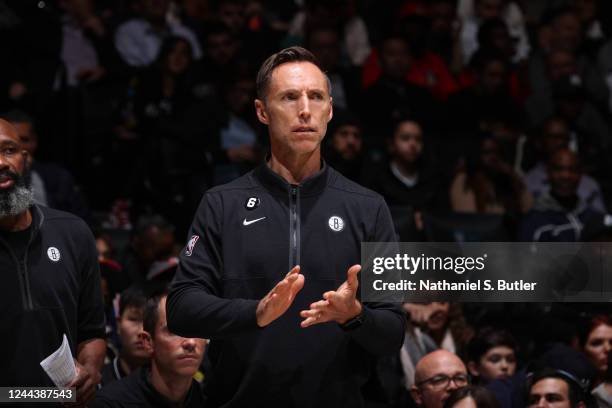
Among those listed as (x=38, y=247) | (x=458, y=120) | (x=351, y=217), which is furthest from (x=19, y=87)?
(x=351, y=217)

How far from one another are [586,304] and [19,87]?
14.9ft

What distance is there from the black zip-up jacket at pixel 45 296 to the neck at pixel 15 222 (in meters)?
0.03

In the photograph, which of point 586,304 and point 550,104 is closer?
point 586,304

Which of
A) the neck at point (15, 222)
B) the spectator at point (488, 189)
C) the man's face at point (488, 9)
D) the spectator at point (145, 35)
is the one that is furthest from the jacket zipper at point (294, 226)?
the man's face at point (488, 9)

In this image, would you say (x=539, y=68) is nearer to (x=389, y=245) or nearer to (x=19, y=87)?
(x=19, y=87)

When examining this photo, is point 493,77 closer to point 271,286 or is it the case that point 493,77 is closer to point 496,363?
point 496,363

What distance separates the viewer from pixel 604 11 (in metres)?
11.1

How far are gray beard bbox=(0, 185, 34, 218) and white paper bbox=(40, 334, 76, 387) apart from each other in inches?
18.1

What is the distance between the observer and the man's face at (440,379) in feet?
18.1

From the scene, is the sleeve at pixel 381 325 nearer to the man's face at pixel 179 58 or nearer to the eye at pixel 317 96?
the eye at pixel 317 96

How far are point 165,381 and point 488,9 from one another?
6.77 meters

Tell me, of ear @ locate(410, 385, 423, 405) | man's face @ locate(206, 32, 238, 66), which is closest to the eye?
ear @ locate(410, 385, 423, 405)

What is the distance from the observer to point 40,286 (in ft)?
12.0

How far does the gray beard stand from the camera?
3.70 meters
